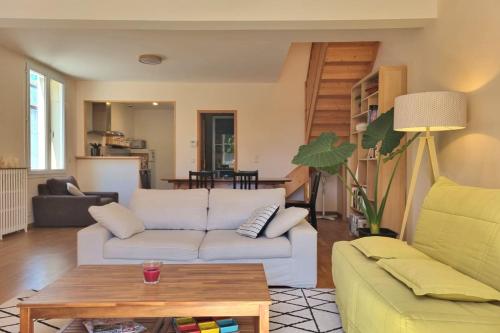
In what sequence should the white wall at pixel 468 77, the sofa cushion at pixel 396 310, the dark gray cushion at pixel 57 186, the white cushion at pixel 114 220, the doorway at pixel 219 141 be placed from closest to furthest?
the sofa cushion at pixel 396 310 < the white wall at pixel 468 77 < the white cushion at pixel 114 220 < the dark gray cushion at pixel 57 186 < the doorway at pixel 219 141

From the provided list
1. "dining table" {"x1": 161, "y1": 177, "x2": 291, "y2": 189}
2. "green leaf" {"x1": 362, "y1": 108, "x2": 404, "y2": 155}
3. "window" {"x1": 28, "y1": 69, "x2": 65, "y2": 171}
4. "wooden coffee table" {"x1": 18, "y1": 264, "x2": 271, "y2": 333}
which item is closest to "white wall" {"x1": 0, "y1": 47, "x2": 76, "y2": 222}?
"window" {"x1": 28, "y1": 69, "x2": 65, "y2": 171}

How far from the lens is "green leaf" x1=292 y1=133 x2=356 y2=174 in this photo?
3.38m

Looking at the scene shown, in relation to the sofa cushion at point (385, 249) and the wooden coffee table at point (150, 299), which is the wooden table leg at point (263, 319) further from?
the sofa cushion at point (385, 249)

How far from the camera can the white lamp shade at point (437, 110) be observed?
2.74 m

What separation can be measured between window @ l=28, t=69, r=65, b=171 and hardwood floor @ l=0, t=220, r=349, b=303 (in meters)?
1.38

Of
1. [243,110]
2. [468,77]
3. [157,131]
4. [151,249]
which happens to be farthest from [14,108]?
[468,77]

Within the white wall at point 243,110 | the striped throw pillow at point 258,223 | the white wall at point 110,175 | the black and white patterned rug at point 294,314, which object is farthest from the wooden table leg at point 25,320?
the white wall at point 243,110

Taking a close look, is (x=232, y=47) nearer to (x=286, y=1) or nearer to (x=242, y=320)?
(x=286, y=1)

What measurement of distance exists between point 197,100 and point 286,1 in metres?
4.25

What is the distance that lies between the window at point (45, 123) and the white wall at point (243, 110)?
626 millimetres

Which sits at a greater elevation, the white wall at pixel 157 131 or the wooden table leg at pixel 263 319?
the white wall at pixel 157 131

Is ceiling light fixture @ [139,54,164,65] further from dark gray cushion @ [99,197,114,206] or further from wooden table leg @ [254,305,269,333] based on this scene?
wooden table leg @ [254,305,269,333]

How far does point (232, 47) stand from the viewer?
509cm

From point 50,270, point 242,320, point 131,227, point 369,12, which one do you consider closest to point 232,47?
point 369,12
